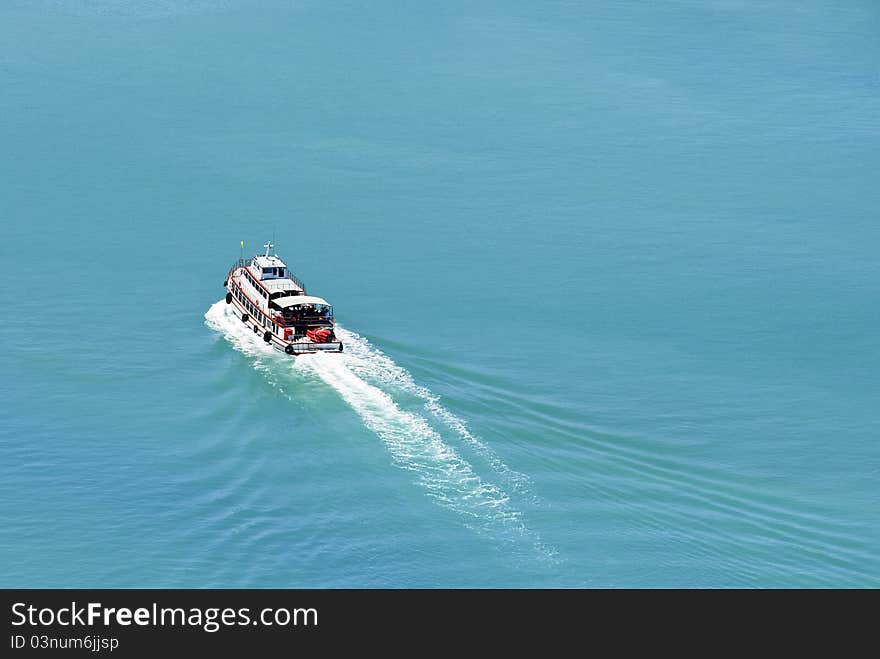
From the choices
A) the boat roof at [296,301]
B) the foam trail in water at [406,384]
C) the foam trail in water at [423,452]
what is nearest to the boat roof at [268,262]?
the boat roof at [296,301]

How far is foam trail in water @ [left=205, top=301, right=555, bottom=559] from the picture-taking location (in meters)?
81.6

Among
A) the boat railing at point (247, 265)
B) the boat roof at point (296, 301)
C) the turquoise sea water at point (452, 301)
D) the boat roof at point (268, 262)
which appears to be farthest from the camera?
Answer: the boat railing at point (247, 265)

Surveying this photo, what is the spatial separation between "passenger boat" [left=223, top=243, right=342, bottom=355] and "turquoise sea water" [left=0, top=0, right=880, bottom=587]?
123 cm

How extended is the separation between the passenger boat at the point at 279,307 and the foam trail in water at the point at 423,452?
0.88 meters

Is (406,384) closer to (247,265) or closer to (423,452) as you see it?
(423,452)

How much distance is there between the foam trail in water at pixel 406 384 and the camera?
86625 millimetres

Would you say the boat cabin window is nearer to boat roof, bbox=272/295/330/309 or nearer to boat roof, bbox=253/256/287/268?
boat roof, bbox=253/256/287/268

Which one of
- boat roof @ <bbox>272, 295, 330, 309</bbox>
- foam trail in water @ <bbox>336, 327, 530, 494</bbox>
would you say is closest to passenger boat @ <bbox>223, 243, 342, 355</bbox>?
boat roof @ <bbox>272, 295, 330, 309</bbox>

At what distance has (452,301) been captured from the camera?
113875 millimetres

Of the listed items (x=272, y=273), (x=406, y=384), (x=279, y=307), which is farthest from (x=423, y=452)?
(x=272, y=273)

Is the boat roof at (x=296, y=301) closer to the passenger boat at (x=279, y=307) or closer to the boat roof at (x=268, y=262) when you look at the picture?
the passenger boat at (x=279, y=307)

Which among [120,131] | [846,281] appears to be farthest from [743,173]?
[120,131]

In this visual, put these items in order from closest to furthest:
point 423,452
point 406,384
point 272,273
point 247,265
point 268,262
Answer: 1. point 423,452
2. point 406,384
3. point 272,273
4. point 268,262
5. point 247,265

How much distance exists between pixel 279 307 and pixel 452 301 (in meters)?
14.0
